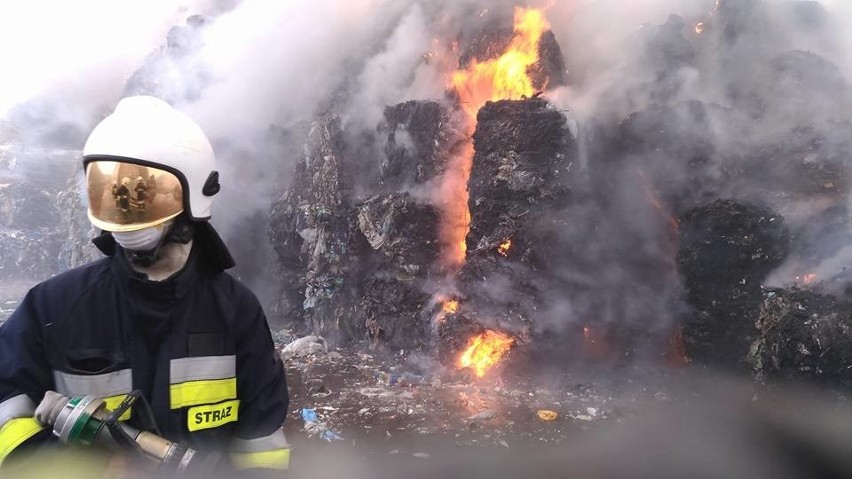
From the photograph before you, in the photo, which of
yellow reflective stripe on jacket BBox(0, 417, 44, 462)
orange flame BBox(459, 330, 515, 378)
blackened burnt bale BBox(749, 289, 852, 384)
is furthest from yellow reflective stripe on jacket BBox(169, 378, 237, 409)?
blackened burnt bale BBox(749, 289, 852, 384)

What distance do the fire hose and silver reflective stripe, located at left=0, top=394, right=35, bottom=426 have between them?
0.07 metres

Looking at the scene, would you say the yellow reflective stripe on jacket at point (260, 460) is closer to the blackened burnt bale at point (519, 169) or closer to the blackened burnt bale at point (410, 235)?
the blackened burnt bale at point (519, 169)

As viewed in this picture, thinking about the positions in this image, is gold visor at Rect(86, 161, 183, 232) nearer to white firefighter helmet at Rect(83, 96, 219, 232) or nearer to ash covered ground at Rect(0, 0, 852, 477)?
white firefighter helmet at Rect(83, 96, 219, 232)

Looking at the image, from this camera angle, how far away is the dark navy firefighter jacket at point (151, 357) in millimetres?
1512

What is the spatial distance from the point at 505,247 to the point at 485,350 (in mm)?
2399

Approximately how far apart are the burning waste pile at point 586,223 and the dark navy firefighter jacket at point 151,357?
8.18m

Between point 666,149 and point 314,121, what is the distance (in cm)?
1097

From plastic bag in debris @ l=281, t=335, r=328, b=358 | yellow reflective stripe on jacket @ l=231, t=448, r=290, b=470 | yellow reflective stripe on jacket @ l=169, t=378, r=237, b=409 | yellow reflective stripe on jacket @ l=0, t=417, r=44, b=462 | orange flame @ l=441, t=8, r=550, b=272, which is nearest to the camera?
yellow reflective stripe on jacket @ l=0, t=417, r=44, b=462

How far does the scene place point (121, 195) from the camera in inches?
62.7

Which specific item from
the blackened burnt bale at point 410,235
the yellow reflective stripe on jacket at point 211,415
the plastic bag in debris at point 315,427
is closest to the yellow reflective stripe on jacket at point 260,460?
the yellow reflective stripe on jacket at point 211,415

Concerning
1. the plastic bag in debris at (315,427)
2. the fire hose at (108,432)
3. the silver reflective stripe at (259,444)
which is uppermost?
the fire hose at (108,432)

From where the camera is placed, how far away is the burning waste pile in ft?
29.6

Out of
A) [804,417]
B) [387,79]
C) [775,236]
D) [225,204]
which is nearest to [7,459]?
[804,417]

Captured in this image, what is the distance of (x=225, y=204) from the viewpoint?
53.4ft
